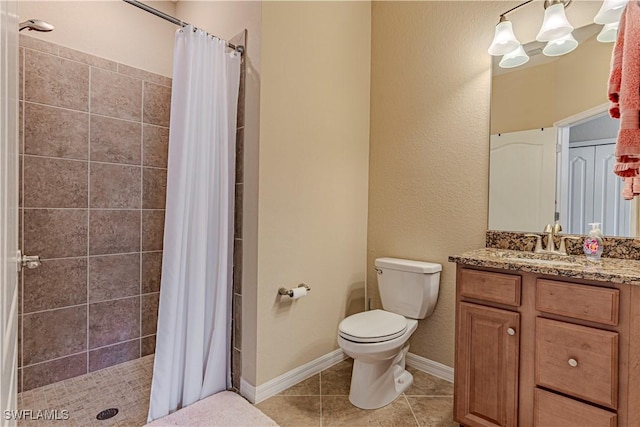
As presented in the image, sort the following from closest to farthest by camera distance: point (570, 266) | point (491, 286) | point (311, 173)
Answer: point (570, 266) < point (491, 286) < point (311, 173)

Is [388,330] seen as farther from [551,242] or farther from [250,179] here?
[250,179]

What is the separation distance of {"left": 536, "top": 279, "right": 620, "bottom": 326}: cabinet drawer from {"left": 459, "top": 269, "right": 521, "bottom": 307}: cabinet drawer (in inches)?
3.4

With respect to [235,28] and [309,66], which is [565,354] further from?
[235,28]

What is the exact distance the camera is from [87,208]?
2145mm

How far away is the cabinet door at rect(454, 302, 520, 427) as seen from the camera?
1458 mm

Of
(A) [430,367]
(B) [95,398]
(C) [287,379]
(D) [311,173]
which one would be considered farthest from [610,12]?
(B) [95,398]

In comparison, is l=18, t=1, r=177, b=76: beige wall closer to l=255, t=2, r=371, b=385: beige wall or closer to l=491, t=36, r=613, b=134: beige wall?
l=255, t=2, r=371, b=385: beige wall

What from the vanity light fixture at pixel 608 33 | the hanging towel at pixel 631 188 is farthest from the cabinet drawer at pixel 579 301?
the vanity light fixture at pixel 608 33

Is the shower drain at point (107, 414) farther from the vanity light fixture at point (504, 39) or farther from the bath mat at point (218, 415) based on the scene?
the vanity light fixture at point (504, 39)

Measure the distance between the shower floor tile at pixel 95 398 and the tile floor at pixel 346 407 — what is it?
68cm

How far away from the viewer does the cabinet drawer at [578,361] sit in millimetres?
1227

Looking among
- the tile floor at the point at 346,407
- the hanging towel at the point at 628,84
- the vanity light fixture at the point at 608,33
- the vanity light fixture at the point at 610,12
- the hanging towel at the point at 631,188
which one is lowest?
the tile floor at the point at 346,407

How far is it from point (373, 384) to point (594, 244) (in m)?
1.31

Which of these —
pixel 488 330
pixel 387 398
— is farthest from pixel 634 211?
pixel 387 398
